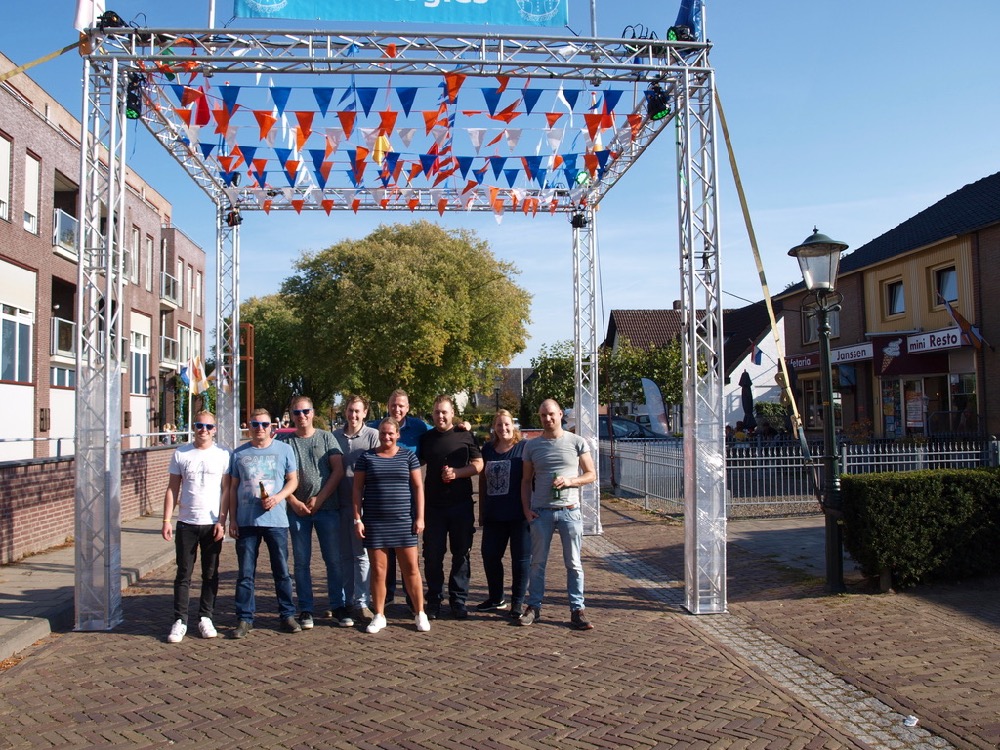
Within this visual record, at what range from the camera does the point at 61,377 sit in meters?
21.8

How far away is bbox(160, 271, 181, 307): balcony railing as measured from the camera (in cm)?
3028

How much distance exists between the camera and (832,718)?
4.68 m

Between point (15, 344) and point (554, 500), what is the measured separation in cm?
1651

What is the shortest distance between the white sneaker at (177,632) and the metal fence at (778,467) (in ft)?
30.7

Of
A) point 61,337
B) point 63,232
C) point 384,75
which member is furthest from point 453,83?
point 61,337

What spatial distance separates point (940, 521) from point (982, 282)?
1395 centimetres

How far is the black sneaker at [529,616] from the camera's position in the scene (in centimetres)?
673

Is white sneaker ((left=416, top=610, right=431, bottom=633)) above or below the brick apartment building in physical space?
below

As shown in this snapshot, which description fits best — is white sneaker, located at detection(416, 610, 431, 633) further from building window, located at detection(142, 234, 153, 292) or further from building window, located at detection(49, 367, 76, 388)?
building window, located at detection(142, 234, 153, 292)

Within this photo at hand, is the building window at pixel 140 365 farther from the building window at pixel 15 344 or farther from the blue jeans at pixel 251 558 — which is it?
the blue jeans at pixel 251 558

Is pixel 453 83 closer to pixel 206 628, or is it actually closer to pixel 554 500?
pixel 554 500

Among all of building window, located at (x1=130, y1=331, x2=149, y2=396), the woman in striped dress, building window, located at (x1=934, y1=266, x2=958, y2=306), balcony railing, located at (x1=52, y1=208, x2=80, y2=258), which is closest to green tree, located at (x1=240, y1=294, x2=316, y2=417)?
building window, located at (x1=130, y1=331, x2=149, y2=396)

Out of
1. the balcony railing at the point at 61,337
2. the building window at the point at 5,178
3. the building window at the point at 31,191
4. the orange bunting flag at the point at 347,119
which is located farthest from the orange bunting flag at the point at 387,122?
the balcony railing at the point at 61,337

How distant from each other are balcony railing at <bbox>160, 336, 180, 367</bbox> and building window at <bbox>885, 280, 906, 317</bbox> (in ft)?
81.0
